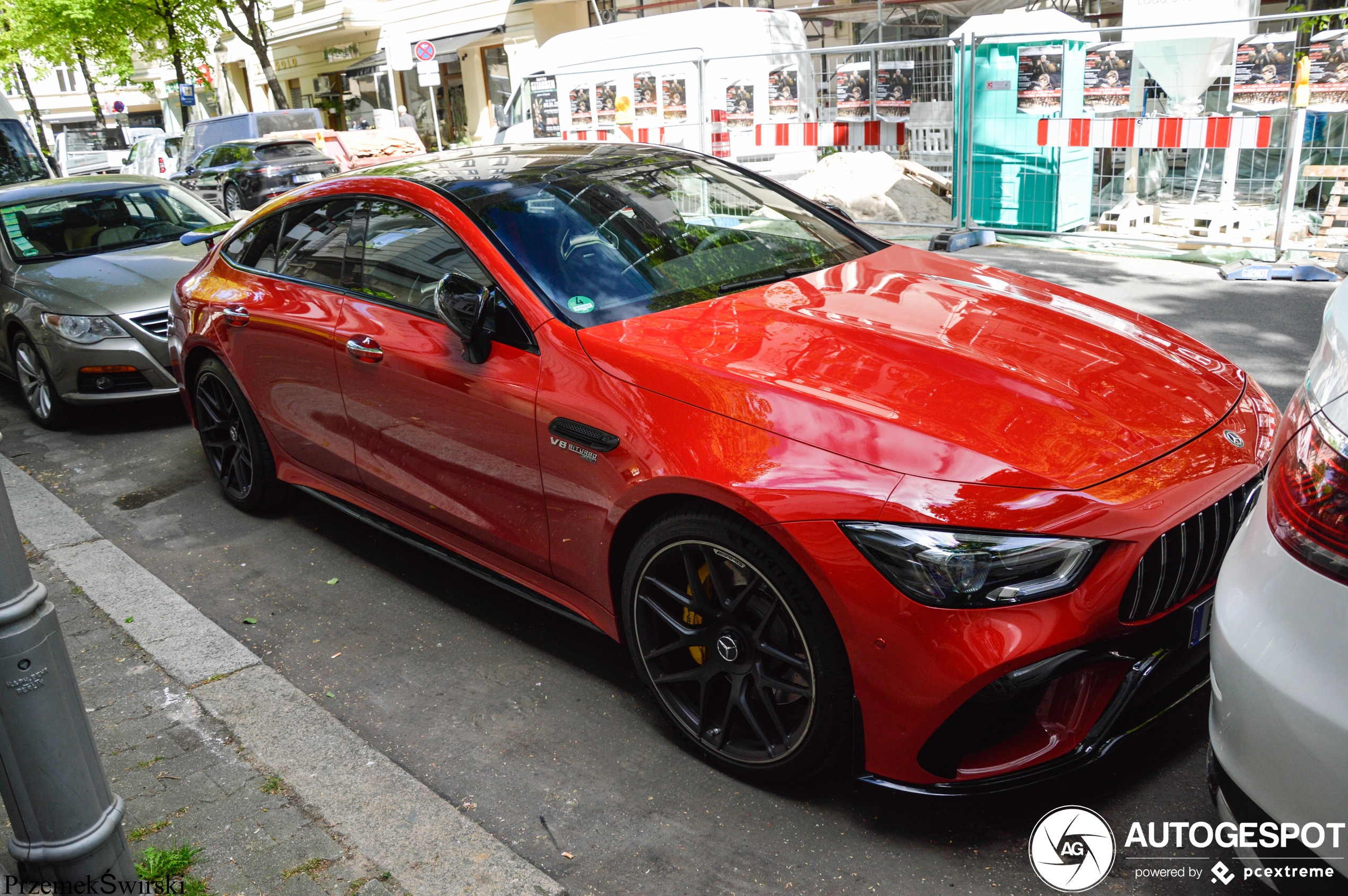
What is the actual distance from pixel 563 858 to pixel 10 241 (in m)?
6.66

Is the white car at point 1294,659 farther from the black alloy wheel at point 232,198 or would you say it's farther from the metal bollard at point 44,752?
the black alloy wheel at point 232,198

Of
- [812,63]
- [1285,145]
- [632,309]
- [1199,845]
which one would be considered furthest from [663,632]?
[812,63]

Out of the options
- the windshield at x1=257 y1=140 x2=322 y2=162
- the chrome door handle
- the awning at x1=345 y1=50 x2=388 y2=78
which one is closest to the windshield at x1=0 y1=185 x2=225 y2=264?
the chrome door handle

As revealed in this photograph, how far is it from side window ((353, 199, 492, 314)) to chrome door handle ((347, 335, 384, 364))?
17 cm

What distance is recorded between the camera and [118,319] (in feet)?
21.1

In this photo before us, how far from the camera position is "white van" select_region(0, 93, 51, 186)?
12.6 m

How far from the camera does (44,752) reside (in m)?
2.14

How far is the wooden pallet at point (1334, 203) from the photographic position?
26.7ft

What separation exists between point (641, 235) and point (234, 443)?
8.47 feet

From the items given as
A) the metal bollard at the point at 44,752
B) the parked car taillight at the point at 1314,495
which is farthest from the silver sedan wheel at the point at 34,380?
the parked car taillight at the point at 1314,495

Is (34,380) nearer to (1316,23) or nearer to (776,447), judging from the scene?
(776,447)

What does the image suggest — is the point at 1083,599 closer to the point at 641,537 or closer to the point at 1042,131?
the point at 641,537

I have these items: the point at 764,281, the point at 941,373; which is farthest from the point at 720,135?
the point at 941,373

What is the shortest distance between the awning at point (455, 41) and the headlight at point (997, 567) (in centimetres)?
2778
